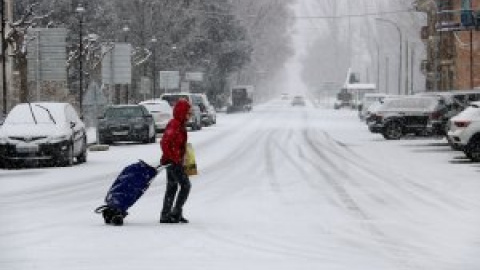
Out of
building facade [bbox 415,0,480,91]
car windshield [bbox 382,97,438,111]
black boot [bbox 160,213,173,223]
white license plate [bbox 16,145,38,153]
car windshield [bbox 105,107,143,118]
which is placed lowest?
black boot [bbox 160,213,173,223]

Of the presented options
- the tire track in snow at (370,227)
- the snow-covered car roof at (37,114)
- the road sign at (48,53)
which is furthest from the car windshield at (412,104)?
the snow-covered car roof at (37,114)

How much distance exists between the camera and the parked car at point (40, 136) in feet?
83.7

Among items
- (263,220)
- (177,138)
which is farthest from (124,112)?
(177,138)

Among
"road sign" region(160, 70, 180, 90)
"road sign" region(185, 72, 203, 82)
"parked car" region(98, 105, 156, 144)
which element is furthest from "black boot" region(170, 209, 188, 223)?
"road sign" region(185, 72, 203, 82)

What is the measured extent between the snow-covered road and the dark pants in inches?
10.8

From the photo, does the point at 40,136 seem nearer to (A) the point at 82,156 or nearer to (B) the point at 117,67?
(A) the point at 82,156

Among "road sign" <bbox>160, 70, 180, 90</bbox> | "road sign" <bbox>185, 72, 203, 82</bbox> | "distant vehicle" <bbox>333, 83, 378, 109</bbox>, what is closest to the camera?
"road sign" <bbox>160, 70, 180, 90</bbox>

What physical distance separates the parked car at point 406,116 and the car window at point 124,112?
9207 millimetres

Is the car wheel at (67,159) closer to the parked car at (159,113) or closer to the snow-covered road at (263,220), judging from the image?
the snow-covered road at (263,220)

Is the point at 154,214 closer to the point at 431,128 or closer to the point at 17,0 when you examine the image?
the point at 431,128

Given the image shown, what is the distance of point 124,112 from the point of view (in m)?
40.6

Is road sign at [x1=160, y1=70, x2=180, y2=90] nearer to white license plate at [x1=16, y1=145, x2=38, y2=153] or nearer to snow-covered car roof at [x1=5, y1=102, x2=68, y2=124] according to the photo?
snow-covered car roof at [x1=5, y1=102, x2=68, y2=124]

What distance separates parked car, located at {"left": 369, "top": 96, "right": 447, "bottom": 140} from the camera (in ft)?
135

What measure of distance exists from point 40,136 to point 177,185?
12455 mm
